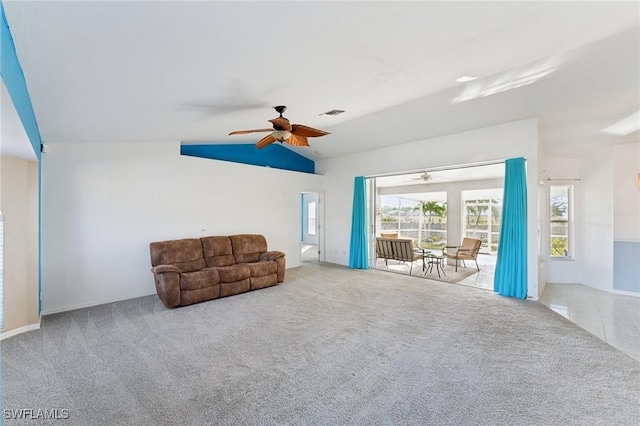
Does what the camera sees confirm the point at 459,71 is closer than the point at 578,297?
Yes

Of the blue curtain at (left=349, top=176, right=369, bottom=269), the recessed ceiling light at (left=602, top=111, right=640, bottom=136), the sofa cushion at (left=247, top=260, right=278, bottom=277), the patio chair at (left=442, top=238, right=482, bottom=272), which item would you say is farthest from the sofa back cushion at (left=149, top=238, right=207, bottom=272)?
the recessed ceiling light at (left=602, top=111, right=640, bottom=136)

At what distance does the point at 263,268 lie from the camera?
514 centimetres

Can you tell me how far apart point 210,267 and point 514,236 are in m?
5.33

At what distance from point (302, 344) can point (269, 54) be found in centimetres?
282

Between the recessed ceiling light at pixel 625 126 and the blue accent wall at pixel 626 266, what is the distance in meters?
2.07

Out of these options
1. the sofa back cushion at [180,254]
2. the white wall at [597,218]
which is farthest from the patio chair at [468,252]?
the sofa back cushion at [180,254]

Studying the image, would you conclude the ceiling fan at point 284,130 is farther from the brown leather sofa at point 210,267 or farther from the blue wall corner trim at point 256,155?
the blue wall corner trim at point 256,155

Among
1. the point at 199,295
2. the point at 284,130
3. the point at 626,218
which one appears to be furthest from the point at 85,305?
the point at 626,218

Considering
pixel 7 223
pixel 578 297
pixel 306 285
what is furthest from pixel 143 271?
pixel 578 297

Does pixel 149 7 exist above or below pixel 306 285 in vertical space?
above

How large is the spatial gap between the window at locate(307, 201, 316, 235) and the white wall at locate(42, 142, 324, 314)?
19.0 ft

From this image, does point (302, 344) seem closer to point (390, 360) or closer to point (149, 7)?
point (390, 360)

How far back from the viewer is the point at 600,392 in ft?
7.19

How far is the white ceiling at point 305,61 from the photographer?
64.5 inches
